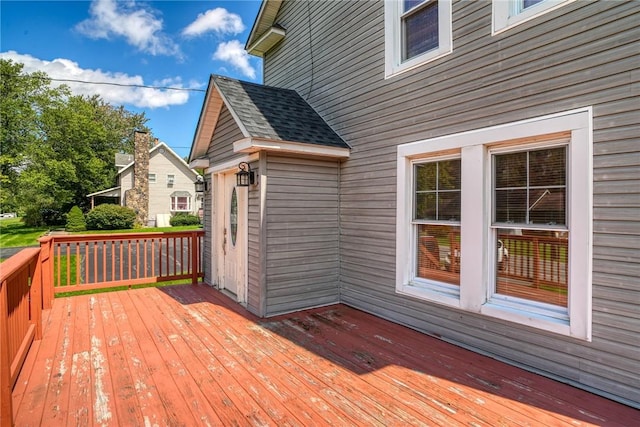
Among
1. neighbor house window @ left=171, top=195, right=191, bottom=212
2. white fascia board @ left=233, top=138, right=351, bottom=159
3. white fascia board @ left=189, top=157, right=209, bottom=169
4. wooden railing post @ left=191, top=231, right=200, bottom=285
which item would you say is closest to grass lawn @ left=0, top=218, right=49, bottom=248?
neighbor house window @ left=171, top=195, right=191, bottom=212

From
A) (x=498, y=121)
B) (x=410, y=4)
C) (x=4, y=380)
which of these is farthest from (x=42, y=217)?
(x=498, y=121)

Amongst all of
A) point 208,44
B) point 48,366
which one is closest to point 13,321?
point 48,366

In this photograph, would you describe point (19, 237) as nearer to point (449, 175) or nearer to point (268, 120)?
point (268, 120)

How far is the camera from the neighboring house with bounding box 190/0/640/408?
258cm

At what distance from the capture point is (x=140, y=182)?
22375 millimetres

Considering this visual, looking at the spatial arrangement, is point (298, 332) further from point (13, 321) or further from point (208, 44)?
point (208, 44)

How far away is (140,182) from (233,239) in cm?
2002

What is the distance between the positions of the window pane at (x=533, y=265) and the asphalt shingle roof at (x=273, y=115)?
8.67 ft

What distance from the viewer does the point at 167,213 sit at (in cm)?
2383

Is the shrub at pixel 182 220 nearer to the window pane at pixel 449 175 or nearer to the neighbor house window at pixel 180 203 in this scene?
the neighbor house window at pixel 180 203

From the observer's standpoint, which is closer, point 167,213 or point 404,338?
point 404,338

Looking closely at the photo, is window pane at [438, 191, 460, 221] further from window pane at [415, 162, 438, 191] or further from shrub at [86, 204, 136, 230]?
shrub at [86, 204, 136, 230]

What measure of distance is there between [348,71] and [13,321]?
4.95 meters

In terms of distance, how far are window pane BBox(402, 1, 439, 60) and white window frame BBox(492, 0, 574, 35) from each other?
0.74 m
